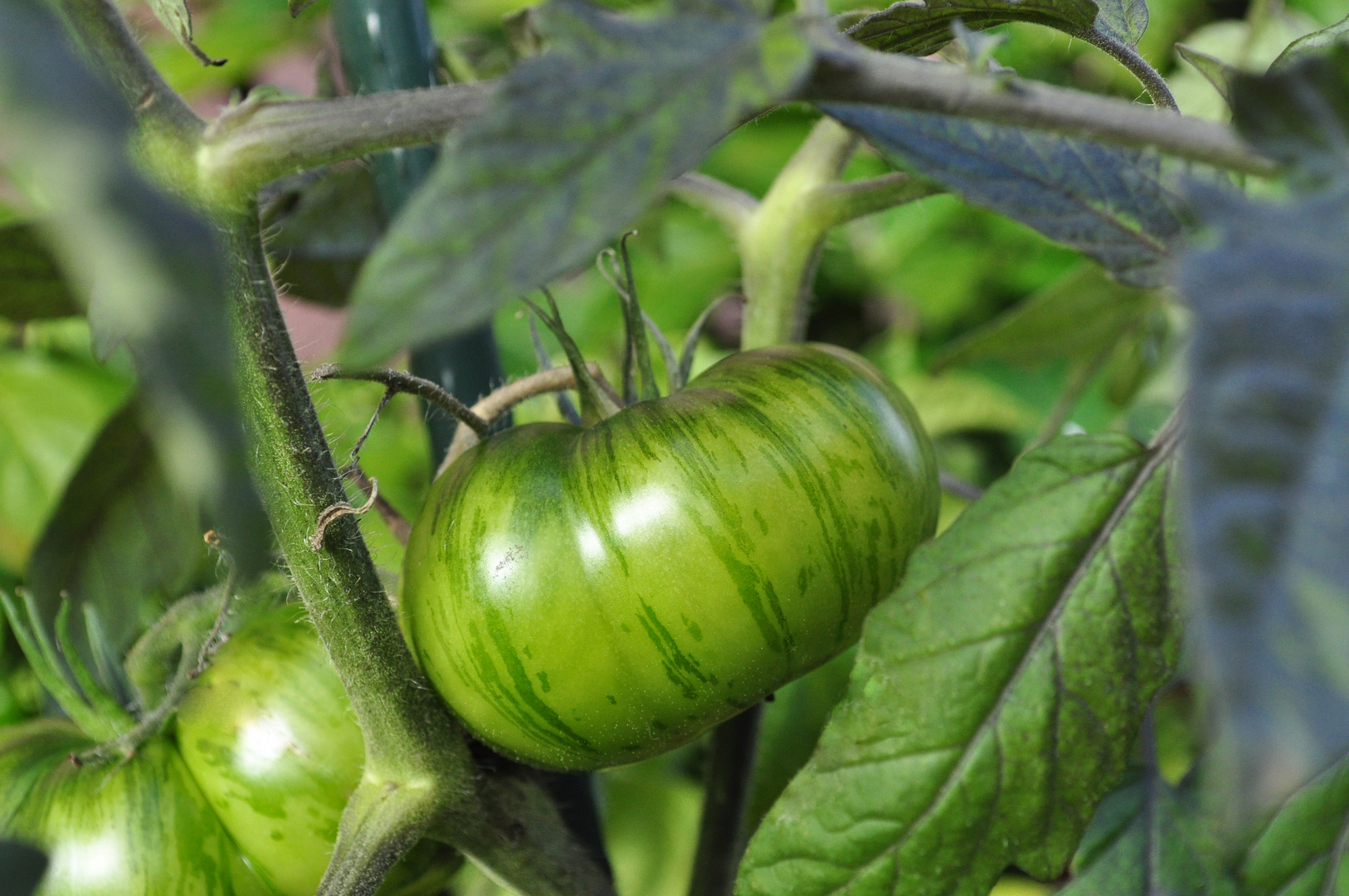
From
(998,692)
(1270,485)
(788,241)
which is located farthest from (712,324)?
(1270,485)

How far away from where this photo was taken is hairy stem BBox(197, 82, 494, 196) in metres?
0.22

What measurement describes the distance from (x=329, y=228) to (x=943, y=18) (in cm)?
36

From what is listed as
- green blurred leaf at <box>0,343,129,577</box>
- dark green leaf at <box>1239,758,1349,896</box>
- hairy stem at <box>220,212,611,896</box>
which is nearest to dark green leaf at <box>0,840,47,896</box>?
hairy stem at <box>220,212,611,896</box>

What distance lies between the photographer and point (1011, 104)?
21 cm

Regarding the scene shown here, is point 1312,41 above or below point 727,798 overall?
above

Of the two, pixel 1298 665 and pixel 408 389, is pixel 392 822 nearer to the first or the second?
pixel 408 389

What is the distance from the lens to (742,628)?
1.00 feet

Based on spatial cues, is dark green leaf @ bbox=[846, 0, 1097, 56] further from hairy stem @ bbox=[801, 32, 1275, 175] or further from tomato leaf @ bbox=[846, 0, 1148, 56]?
hairy stem @ bbox=[801, 32, 1275, 175]

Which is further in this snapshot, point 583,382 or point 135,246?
point 583,382

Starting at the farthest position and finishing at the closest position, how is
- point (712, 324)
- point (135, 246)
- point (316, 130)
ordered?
point (712, 324), point (316, 130), point (135, 246)

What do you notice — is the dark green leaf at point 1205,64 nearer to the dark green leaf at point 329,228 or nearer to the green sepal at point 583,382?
the green sepal at point 583,382

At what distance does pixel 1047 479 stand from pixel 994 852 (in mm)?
98

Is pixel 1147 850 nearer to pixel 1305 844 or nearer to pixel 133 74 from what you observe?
pixel 1305 844

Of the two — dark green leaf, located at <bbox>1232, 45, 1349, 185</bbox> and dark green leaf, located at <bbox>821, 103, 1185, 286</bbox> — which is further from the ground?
dark green leaf, located at <bbox>1232, 45, 1349, 185</bbox>
